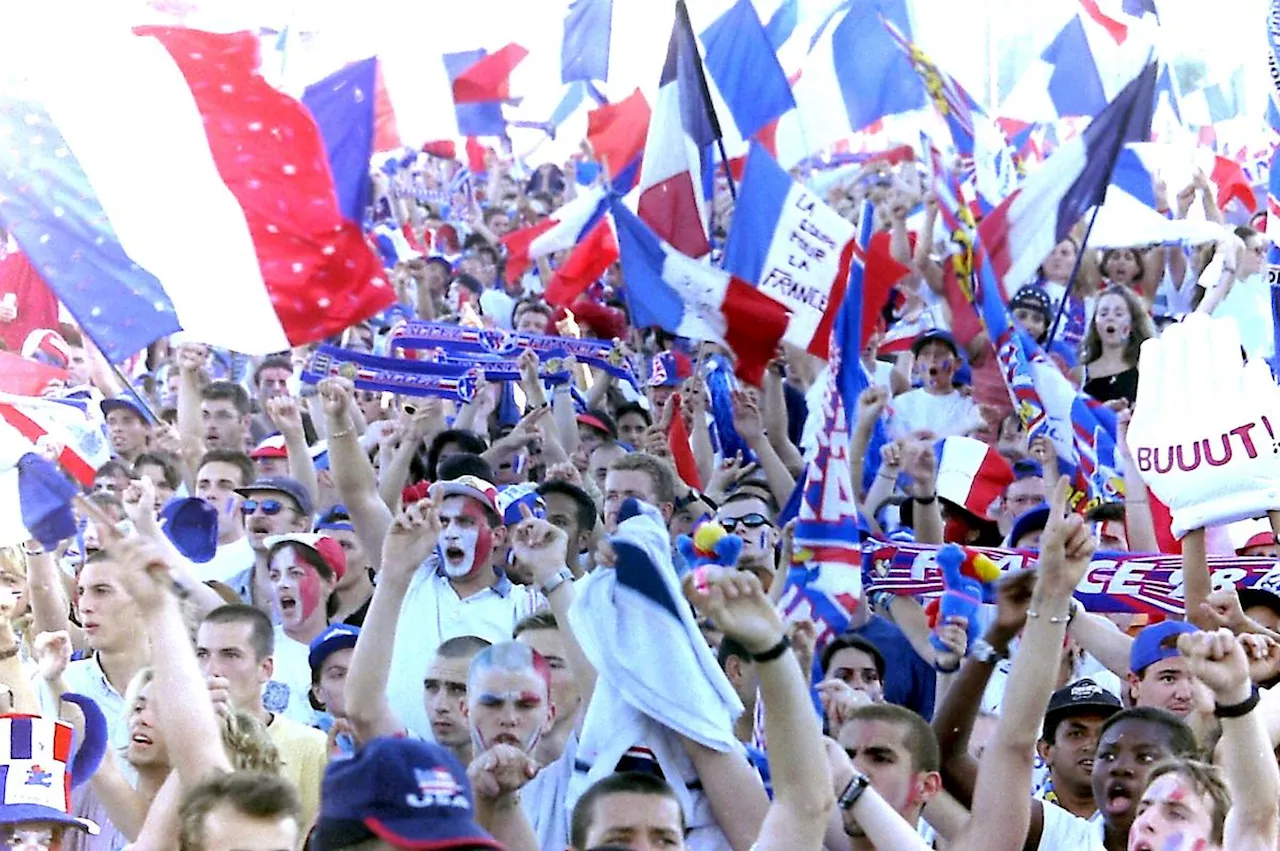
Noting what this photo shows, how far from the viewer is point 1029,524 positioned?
7.95 m

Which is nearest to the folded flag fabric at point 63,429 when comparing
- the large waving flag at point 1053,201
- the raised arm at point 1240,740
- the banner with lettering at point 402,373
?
the banner with lettering at point 402,373

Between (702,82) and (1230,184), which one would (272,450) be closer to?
(702,82)

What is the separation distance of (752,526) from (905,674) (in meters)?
1.12

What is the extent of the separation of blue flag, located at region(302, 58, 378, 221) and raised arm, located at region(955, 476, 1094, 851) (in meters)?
3.86

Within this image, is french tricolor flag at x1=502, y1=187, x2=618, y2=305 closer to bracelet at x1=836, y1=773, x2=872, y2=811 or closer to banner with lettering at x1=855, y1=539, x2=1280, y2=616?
banner with lettering at x1=855, y1=539, x2=1280, y2=616

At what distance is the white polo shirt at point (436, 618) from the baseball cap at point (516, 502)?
39 centimetres

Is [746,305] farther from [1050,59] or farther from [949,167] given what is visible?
[1050,59]

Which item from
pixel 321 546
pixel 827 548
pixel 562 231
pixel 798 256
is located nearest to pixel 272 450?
pixel 321 546

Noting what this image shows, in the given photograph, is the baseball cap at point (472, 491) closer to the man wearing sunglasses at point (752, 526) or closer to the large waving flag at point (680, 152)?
the man wearing sunglasses at point (752, 526)

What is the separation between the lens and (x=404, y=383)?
10.3 meters

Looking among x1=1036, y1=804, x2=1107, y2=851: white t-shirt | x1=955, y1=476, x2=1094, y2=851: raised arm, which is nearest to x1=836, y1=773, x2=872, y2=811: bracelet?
x1=955, y1=476, x2=1094, y2=851: raised arm

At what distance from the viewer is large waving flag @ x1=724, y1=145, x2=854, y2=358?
10219 millimetres

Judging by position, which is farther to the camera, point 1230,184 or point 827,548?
point 1230,184

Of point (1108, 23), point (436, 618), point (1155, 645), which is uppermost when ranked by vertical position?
point (1108, 23)
